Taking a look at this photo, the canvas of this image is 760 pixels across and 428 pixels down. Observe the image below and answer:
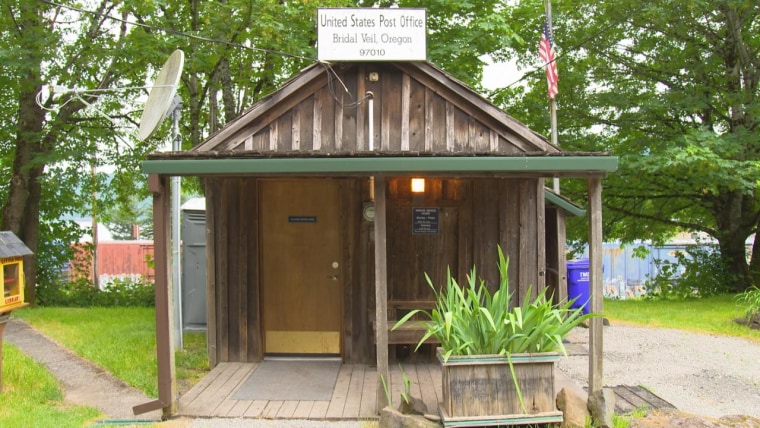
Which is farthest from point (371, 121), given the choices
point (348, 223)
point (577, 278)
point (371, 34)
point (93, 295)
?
point (93, 295)

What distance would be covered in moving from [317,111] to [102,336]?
17.7 feet

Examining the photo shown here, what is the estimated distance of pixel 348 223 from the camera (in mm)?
6883

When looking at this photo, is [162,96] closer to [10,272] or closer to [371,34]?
[371,34]

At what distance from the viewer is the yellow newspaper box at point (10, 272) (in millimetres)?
6013

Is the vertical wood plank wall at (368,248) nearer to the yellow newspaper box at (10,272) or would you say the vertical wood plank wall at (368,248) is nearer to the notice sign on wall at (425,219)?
the notice sign on wall at (425,219)

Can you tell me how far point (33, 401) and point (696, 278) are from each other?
14755 millimetres

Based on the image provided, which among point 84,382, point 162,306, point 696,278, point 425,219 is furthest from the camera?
point 696,278

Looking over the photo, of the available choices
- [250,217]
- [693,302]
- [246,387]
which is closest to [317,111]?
[250,217]

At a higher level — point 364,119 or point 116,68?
point 116,68

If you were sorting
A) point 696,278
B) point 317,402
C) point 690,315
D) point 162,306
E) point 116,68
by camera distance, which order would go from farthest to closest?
1. point 696,278
2. point 116,68
3. point 690,315
4. point 317,402
5. point 162,306

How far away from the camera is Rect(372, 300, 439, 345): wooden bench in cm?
636

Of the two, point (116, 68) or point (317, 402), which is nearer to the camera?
point (317, 402)

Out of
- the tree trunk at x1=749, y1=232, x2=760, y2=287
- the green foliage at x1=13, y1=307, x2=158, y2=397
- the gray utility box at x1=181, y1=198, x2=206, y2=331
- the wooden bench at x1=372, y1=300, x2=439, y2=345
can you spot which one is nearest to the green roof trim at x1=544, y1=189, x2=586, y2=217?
the wooden bench at x1=372, y1=300, x2=439, y2=345

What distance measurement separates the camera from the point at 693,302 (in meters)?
13.3
